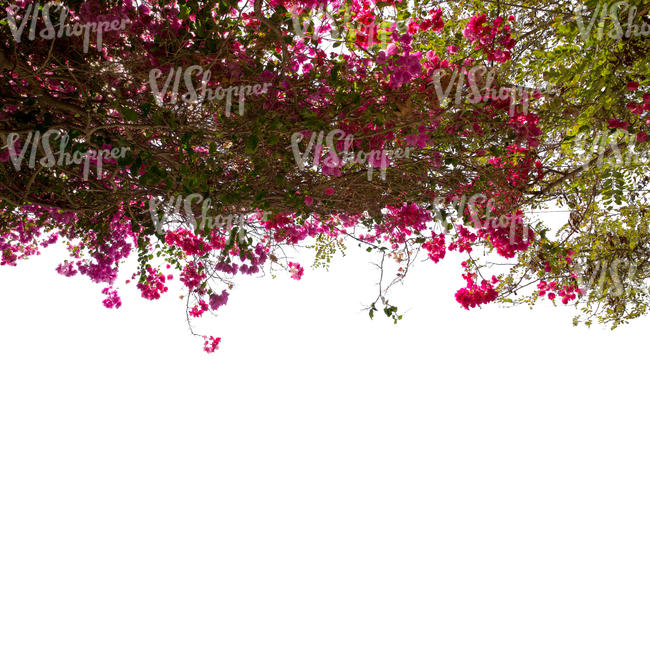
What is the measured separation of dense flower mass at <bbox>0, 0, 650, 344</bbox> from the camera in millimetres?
3008

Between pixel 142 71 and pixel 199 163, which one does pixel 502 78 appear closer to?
pixel 199 163

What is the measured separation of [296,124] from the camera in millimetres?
3178

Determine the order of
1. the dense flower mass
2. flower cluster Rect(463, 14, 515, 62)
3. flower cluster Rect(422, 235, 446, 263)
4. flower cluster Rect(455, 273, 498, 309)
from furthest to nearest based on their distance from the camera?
flower cluster Rect(455, 273, 498, 309), flower cluster Rect(422, 235, 446, 263), flower cluster Rect(463, 14, 515, 62), the dense flower mass

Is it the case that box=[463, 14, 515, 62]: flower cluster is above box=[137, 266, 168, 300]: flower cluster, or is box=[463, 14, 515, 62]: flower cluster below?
above

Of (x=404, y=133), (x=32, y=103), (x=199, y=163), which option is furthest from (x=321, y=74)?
(x=32, y=103)

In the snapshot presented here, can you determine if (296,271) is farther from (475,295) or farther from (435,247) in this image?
(475,295)

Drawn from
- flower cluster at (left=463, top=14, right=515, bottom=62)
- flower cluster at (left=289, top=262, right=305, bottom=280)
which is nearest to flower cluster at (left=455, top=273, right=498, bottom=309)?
flower cluster at (left=289, top=262, right=305, bottom=280)

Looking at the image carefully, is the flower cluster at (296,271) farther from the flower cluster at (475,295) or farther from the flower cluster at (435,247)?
the flower cluster at (475,295)

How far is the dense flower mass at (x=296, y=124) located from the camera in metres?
3.01

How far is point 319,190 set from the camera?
3881mm

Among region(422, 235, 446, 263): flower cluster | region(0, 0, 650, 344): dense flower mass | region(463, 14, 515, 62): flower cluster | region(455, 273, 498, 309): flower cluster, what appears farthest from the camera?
region(455, 273, 498, 309): flower cluster

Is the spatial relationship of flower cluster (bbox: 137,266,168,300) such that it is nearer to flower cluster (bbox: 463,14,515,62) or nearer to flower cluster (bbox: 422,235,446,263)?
flower cluster (bbox: 422,235,446,263)

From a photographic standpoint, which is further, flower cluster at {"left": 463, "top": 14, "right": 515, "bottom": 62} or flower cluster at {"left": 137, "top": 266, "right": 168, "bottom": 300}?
flower cluster at {"left": 137, "top": 266, "right": 168, "bottom": 300}

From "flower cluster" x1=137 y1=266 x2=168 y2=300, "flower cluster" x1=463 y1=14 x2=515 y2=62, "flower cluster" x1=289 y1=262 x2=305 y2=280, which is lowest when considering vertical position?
"flower cluster" x1=137 y1=266 x2=168 y2=300
